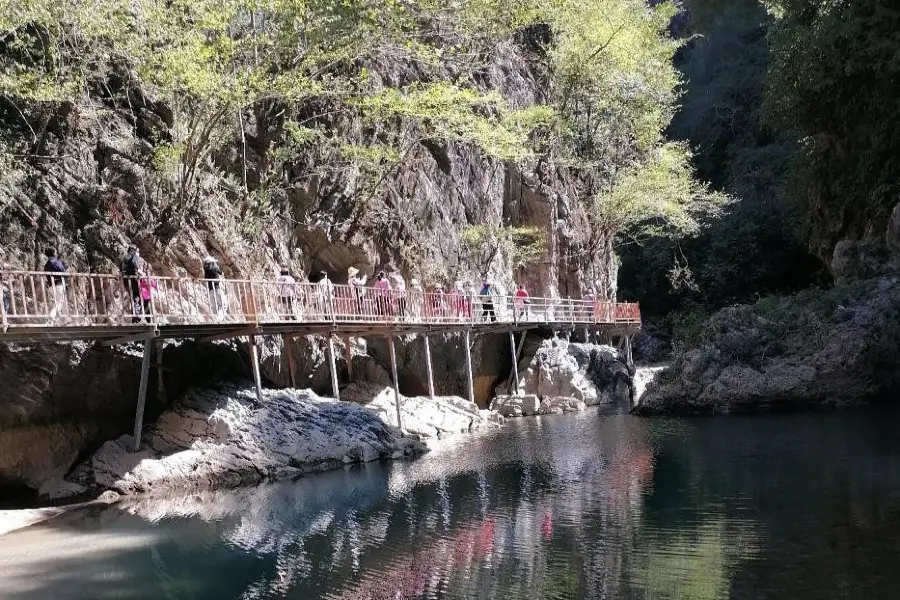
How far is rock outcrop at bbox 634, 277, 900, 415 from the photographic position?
1877cm

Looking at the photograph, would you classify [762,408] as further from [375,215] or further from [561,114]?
[561,114]

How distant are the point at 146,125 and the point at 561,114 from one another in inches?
782

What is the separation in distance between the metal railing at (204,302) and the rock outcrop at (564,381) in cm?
312

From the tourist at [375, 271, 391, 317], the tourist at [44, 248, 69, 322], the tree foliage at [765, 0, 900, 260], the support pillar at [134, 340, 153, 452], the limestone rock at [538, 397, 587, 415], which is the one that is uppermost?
the tree foliage at [765, 0, 900, 260]

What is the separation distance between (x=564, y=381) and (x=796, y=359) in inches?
339

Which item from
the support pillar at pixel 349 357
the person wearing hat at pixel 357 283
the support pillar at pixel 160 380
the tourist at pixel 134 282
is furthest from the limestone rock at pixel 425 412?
the tourist at pixel 134 282

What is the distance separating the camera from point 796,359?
19.5 m

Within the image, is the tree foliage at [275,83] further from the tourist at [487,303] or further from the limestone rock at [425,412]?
the limestone rock at [425,412]

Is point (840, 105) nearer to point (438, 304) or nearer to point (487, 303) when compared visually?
point (487, 303)

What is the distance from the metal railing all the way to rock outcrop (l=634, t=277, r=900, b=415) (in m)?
6.41

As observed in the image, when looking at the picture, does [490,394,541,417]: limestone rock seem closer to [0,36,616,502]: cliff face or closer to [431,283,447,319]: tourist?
[0,36,616,502]: cliff face

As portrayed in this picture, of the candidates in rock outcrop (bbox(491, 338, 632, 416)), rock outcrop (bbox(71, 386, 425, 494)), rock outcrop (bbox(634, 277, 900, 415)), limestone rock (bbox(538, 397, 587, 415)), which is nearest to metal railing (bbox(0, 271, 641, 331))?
rock outcrop (bbox(71, 386, 425, 494))

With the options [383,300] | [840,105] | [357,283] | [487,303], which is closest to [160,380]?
[383,300]

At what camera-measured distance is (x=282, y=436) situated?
53.0 ft
